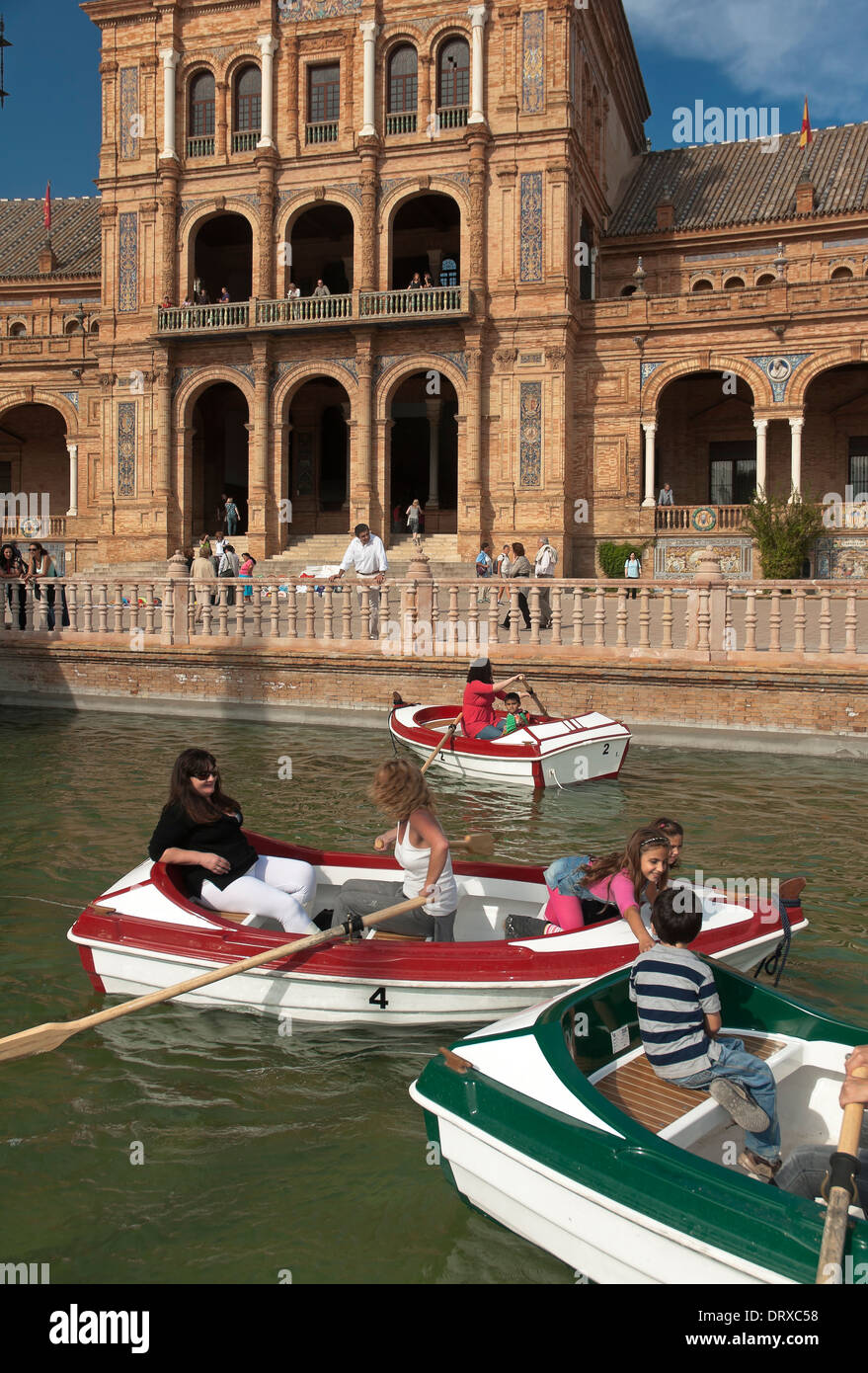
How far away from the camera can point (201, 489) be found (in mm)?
34469

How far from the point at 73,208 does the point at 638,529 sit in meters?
26.3

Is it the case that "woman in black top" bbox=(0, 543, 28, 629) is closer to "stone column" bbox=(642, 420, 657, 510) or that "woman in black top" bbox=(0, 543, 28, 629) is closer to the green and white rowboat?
"stone column" bbox=(642, 420, 657, 510)

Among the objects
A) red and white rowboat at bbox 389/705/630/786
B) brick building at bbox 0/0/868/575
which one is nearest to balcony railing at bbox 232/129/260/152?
brick building at bbox 0/0/868/575

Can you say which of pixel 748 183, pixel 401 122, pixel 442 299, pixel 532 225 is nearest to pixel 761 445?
pixel 532 225

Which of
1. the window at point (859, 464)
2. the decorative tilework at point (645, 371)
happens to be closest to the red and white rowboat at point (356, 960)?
the decorative tilework at point (645, 371)

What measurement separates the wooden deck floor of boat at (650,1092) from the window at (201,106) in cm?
3147

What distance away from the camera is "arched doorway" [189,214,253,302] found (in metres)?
33.2

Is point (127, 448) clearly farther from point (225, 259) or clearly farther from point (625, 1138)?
point (625, 1138)

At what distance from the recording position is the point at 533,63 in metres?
27.3

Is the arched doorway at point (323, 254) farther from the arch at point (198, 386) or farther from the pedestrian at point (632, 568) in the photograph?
the pedestrian at point (632, 568)

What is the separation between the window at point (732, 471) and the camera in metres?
31.3

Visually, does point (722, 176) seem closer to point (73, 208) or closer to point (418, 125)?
point (418, 125)

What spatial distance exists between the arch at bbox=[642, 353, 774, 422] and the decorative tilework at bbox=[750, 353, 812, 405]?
12 centimetres
